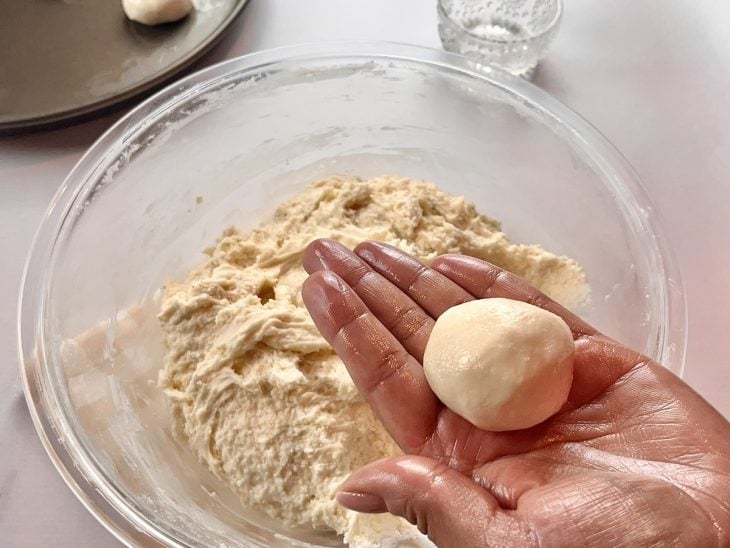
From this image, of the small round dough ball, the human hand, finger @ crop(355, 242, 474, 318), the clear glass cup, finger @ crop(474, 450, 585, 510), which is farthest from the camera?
the clear glass cup

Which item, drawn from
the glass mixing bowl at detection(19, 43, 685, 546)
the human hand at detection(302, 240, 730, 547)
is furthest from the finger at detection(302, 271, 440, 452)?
the glass mixing bowl at detection(19, 43, 685, 546)

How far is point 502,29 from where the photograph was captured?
2342 mm

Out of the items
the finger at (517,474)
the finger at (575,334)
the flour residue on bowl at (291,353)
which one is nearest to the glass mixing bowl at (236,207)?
the flour residue on bowl at (291,353)

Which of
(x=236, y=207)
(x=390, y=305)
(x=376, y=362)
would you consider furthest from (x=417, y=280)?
(x=236, y=207)

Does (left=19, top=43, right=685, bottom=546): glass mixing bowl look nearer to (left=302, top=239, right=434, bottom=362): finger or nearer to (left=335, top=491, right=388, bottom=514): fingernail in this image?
(left=335, top=491, right=388, bottom=514): fingernail

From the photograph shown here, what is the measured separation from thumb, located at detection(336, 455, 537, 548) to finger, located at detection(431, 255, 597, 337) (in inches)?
22.7

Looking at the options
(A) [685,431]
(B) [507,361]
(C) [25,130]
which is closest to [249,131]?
(C) [25,130]

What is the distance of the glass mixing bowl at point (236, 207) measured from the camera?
1431 mm

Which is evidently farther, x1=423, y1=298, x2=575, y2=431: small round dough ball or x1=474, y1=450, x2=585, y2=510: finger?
x1=423, y1=298, x2=575, y2=431: small round dough ball

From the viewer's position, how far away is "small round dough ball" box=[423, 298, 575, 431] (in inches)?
48.3

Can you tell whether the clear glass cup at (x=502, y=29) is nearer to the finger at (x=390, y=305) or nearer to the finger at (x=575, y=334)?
the finger at (x=575, y=334)

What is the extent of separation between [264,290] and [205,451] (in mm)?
469

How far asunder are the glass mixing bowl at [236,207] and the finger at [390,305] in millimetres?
530

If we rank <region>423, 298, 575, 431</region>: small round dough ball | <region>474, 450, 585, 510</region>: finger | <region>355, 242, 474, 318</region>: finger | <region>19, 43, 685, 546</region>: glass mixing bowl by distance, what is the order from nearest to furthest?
<region>474, 450, 585, 510</region>: finger → <region>423, 298, 575, 431</region>: small round dough ball → <region>19, 43, 685, 546</region>: glass mixing bowl → <region>355, 242, 474, 318</region>: finger
